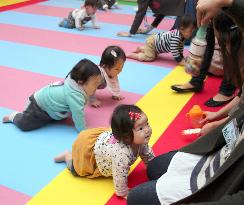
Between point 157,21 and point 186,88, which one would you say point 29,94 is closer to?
point 186,88

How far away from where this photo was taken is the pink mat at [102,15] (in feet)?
15.6

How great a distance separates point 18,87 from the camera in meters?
2.78

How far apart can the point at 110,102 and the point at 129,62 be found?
2.70 ft

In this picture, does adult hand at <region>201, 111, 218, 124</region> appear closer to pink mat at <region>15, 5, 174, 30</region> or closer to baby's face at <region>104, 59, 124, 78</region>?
baby's face at <region>104, 59, 124, 78</region>

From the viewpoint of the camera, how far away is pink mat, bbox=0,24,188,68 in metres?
3.57

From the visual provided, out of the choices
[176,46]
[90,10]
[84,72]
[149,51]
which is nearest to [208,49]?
[176,46]

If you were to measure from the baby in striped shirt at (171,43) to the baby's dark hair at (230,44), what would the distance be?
4.64 feet

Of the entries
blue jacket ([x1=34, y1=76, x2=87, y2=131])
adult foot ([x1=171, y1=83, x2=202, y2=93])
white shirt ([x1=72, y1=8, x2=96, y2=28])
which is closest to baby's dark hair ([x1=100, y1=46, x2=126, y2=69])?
blue jacket ([x1=34, y1=76, x2=87, y2=131])

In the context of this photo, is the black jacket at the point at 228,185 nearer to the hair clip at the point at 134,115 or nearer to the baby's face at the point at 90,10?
the hair clip at the point at 134,115

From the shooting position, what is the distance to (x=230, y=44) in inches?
64.3

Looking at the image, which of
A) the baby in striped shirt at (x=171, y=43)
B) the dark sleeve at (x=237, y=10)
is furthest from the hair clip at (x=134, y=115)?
the baby in striped shirt at (x=171, y=43)

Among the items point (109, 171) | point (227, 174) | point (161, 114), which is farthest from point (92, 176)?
point (227, 174)

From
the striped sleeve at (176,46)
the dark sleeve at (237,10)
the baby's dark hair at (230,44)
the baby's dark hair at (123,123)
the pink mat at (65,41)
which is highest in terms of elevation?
the dark sleeve at (237,10)

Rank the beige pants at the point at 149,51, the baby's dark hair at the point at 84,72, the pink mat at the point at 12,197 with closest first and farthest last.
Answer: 1. the pink mat at the point at 12,197
2. the baby's dark hair at the point at 84,72
3. the beige pants at the point at 149,51
